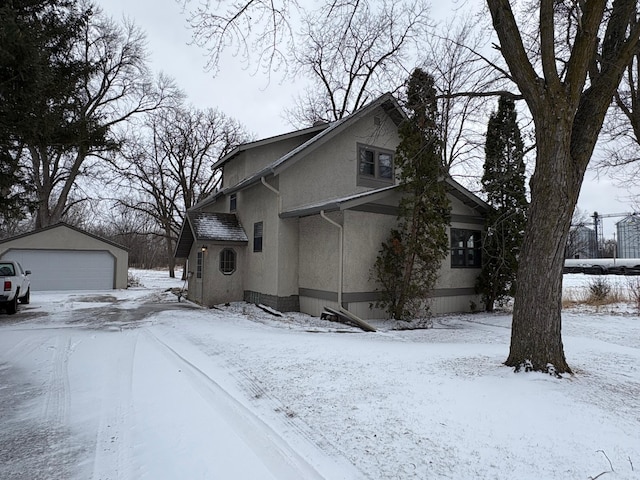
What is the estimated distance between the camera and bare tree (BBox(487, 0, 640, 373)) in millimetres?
5035

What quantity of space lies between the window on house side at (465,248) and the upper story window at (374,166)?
124 inches

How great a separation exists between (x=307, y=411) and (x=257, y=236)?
34.2 feet

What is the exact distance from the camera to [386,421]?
372 cm

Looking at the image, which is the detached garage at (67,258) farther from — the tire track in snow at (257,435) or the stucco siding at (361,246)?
the tire track in snow at (257,435)

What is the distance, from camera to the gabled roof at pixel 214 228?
13988 millimetres

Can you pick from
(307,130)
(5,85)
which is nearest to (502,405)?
(5,85)

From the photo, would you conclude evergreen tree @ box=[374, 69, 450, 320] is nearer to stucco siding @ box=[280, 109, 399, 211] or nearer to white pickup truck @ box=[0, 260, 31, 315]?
stucco siding @ box=[280, 109, 399, 211]

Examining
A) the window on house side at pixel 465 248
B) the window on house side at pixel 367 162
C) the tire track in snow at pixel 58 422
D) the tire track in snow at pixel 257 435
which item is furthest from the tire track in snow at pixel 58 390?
the window on house side at pixel 465 248

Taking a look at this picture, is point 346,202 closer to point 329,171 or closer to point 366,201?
point 366,201

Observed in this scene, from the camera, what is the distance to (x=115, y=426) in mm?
3766

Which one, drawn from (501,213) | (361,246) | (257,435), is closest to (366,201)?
(361,246)

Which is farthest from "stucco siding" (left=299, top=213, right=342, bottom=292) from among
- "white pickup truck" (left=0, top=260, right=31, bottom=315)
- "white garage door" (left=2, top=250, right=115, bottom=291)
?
"white garage door" (left=2, top=250, right=115, bottom=291)

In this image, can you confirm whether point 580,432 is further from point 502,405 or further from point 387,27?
point 387,27

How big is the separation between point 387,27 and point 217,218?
9.26 metres
